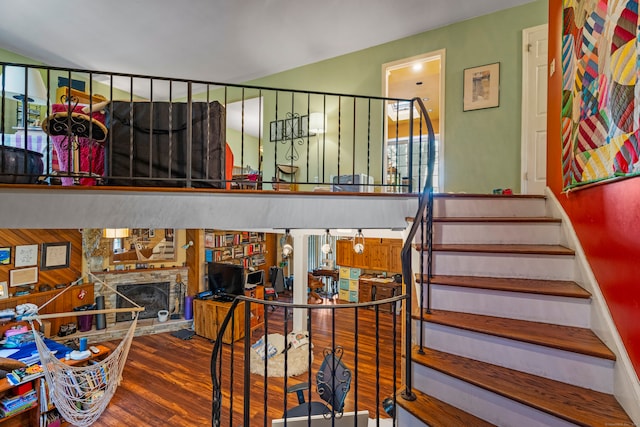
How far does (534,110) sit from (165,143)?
13.5 feet

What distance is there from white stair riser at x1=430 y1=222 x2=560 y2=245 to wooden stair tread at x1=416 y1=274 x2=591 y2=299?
1.20ft

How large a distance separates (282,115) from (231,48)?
137 centimetres

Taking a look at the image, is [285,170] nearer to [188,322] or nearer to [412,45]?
[412,45]

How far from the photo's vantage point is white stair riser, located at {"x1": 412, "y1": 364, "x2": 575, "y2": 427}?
4.21ft

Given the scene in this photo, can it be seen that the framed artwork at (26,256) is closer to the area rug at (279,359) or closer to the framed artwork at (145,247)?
the framed artwork at (145,247)

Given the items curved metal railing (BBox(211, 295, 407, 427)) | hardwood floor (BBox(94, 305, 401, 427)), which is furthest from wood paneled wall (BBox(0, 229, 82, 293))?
curved metal railing (BBox(211, 295, 407, 427))

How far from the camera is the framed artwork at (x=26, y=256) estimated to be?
15.4 ft

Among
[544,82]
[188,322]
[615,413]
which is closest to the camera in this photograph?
[615,413]

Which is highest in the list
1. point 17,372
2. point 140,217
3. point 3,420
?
point 140,217

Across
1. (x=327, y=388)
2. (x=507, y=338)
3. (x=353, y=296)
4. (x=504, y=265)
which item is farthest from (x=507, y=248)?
(x=353, y=296)

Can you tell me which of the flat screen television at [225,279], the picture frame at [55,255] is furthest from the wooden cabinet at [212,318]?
the picture frame at [55,255]

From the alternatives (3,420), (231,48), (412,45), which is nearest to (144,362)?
(3,420)

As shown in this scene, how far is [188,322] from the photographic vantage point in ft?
20.9

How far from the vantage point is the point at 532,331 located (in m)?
1.54
